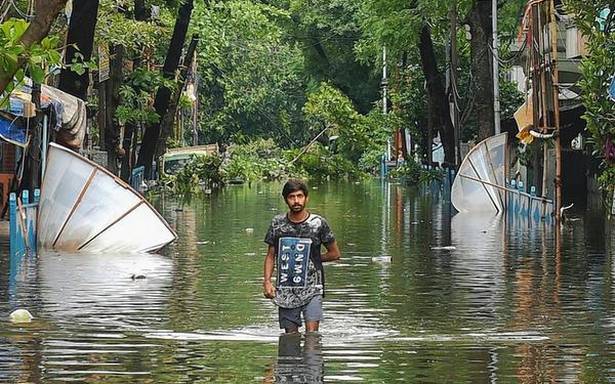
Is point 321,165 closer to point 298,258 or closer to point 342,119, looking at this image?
point 342,119

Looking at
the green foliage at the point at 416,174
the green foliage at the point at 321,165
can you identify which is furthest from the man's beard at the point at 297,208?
the green foliage at the point at 321,165

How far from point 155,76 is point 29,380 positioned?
31.0 meters

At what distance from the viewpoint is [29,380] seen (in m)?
10.1

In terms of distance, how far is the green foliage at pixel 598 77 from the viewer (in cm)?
2792

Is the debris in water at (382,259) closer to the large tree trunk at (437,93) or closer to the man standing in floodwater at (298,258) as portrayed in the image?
the man standing in floodwater at (298,258)

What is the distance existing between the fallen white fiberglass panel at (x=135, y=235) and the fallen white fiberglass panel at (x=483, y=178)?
12.7 m


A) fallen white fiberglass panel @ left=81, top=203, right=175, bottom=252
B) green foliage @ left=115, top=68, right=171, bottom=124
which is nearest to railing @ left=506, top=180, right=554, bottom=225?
fallen white fiberglass panel @ left=81, top=203, right=175, bottom=252

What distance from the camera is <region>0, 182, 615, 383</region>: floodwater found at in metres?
10.8

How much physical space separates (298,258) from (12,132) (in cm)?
1532

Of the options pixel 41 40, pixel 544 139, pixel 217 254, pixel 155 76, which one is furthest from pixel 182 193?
pixel 41 40

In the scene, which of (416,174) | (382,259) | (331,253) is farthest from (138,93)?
(331,253)

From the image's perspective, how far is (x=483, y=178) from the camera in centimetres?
3478

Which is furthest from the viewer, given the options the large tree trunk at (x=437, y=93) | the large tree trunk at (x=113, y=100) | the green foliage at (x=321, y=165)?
the green foliage at (x=321, y=165)

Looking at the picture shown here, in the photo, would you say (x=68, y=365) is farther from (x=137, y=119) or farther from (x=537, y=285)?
(x=137, y=119)
